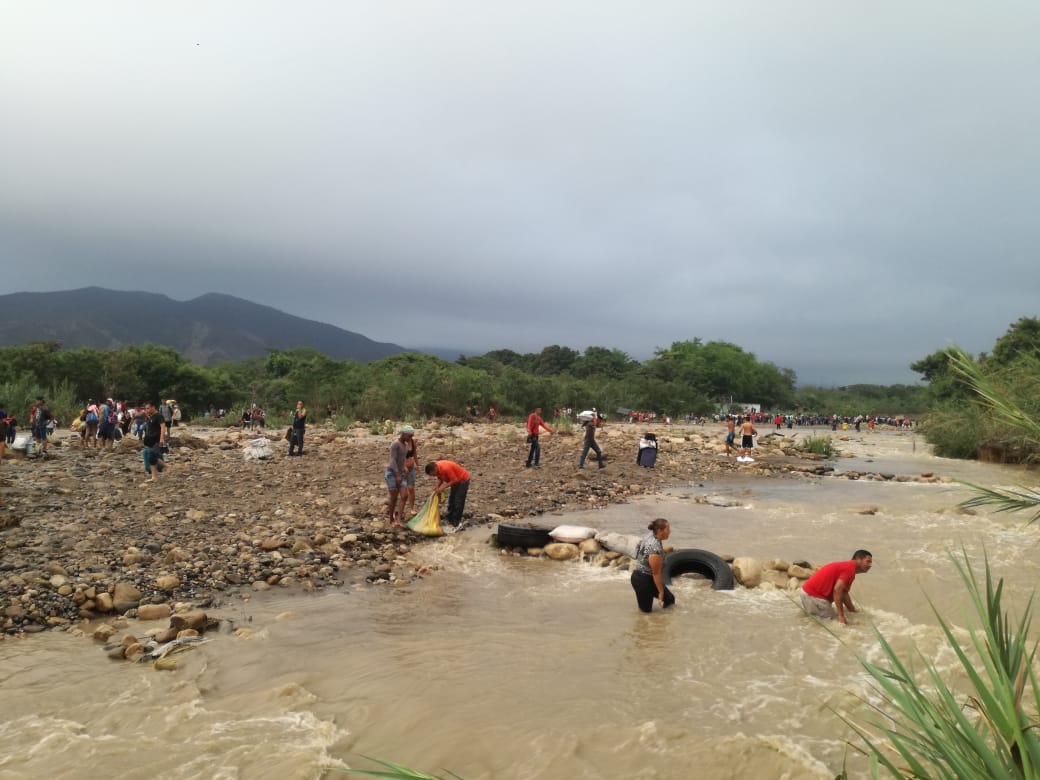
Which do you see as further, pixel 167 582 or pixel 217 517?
pixel 217 517

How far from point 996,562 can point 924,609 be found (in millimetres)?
2793

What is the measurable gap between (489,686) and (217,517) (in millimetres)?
6549

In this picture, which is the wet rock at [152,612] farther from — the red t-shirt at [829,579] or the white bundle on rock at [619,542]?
the red t-shirt at [829,579]

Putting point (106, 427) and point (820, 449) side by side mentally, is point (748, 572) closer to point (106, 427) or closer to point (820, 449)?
point (106, 427)

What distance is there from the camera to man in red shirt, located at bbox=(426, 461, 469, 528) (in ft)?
34.8

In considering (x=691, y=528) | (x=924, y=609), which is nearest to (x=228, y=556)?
(x=691, y=528)

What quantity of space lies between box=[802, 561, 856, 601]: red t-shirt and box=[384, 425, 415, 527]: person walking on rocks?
611cm

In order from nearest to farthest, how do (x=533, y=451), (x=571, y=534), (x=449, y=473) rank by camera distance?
(x=571, y=534)
(x=449, y=473)
(x=533, y=451)

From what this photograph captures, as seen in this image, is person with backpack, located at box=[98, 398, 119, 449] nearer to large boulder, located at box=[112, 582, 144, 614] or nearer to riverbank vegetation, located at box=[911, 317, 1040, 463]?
large boulder, located at box=[112, 582, 144, 614]

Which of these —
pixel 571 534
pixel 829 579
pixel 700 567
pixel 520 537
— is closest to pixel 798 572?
pixel 700 567

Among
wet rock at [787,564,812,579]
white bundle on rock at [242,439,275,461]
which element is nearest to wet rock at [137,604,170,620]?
wet rock at [787,564,812,579]

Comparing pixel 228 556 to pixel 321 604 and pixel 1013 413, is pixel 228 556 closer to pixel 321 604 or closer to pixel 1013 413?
pixel 321 604

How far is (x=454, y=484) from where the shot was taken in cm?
1083

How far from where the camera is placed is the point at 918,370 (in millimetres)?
56875
